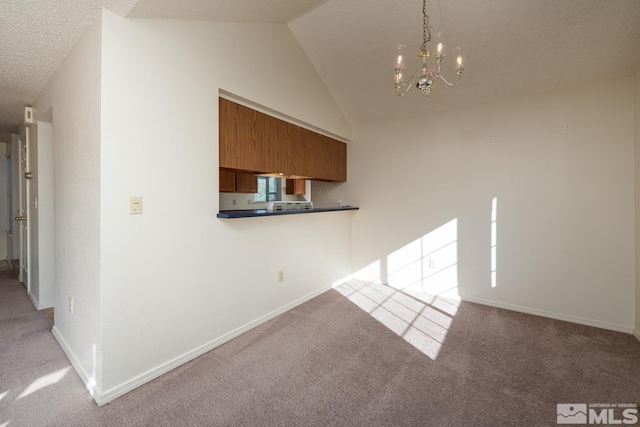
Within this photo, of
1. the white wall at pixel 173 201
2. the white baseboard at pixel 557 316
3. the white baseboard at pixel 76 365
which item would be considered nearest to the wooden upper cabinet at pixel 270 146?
the white wall at pixel 173 201

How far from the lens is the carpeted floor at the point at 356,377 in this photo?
1530 millimetres

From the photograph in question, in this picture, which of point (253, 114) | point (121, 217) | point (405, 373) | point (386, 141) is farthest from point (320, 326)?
point (386, 141)

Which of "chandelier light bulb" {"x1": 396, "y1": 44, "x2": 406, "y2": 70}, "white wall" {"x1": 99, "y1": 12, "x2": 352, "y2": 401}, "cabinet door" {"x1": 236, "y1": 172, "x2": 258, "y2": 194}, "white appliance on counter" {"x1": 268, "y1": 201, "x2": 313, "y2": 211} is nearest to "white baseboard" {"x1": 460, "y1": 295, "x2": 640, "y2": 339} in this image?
"white appliance on counter" {"x1": 268, "y1": 201, "x2": 313, "y2": 211}

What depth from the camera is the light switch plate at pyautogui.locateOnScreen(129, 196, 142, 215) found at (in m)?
1.72

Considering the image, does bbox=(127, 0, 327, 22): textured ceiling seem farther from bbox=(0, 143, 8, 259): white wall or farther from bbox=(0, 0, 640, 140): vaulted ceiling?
bbox=(0, 143, 8, 259): white wall

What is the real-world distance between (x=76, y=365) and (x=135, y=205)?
4.05 ft


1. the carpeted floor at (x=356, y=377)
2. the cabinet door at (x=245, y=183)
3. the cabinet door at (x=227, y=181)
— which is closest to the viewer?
the carpeted floor at (x=356, y=377)

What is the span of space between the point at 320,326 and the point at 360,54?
2782mm

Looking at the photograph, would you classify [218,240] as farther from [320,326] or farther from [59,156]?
[59,156]

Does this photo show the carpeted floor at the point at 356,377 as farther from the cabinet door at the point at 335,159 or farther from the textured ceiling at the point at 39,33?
the textured ceiling at the point at 39,33

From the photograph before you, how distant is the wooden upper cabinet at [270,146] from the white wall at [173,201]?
13 cm

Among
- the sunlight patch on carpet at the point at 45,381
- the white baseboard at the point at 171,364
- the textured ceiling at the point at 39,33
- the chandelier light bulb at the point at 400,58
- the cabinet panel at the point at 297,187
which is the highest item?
the textured ceiling at the point at 39,33

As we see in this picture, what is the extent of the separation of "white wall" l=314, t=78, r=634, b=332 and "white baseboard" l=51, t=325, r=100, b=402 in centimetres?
317

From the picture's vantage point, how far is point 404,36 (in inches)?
103
